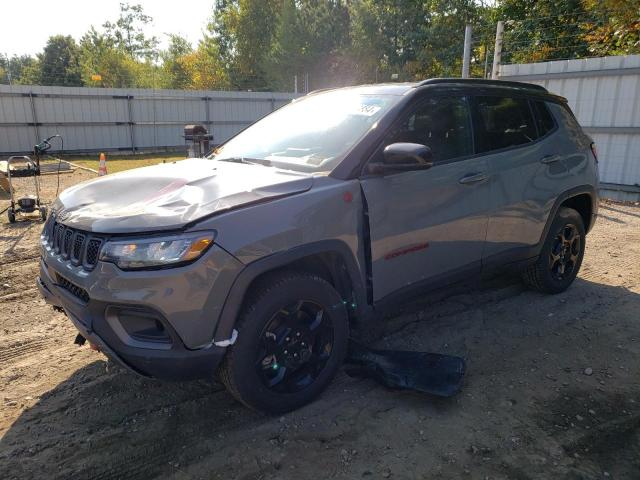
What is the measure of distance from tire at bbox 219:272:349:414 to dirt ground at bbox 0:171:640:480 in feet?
0.63

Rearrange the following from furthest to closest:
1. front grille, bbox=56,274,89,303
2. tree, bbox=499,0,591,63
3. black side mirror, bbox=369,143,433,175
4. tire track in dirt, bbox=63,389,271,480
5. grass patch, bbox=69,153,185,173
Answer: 1. tree, bbox=499,0,591,63
2. grass patch, bbox=69,153,185,173
3. black side mirror, bbox=369,143,433,175
4. front grille, bbox=56,274,89,303
5. tire track in dirt, bbox=63,389,271,480

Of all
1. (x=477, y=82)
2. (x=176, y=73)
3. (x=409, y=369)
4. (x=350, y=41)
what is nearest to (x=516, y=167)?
(x=477, y=82)

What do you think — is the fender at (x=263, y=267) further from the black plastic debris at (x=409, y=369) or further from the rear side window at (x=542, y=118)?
the rear side window at (x=542, y=118)

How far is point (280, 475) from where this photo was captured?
8.16 ft

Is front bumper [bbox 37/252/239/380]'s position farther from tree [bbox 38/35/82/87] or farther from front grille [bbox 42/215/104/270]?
tree [bbox 38/35/82/87]

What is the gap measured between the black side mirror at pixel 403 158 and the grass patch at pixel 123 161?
12969 mm

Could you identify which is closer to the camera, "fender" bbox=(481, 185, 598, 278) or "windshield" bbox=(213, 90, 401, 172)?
"windshield" bbox=(213, 90, 401, 172)

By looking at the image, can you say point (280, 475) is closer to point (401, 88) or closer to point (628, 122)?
point (401, 88)

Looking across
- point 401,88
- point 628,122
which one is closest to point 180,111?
point 628,122

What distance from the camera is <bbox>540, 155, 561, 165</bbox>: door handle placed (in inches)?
169

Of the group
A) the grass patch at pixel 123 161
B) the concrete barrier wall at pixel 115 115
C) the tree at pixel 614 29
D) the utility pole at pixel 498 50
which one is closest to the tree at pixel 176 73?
the concrete barrier wall at pixel 115 115

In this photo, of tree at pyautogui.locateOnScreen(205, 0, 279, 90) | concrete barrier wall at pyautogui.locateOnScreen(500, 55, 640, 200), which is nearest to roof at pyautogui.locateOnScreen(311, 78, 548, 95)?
concrete barrier wall at pyautogui.locateOnScreen(500, 55, 640, 200)

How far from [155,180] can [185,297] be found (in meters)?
1.00

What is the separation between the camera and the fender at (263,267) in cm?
253
